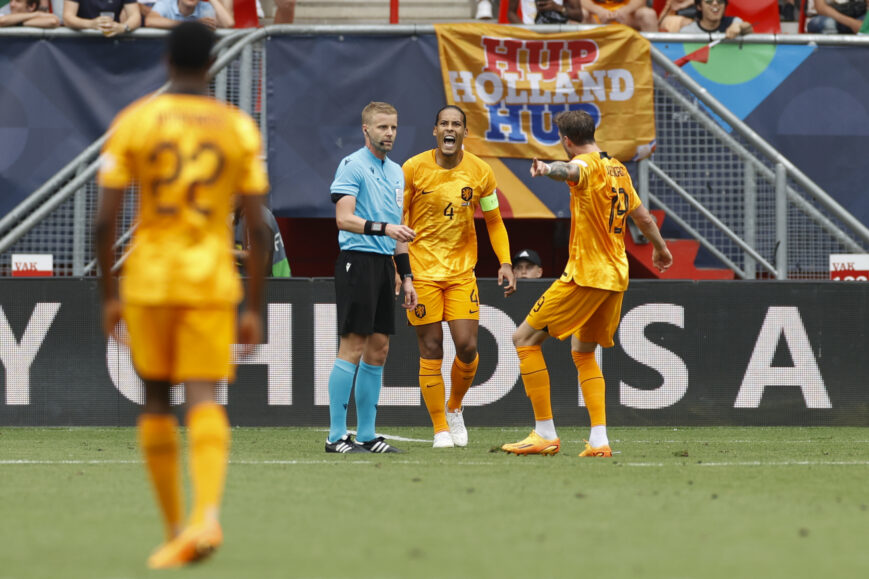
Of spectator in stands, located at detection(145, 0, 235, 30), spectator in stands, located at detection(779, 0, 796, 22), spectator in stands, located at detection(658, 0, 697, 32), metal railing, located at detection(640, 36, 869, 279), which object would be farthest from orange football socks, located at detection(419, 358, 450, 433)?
Answer: spectator in stands, located at detection(779, 0, 796, 22)

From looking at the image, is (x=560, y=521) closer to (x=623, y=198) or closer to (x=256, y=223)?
(x=256, y=223)

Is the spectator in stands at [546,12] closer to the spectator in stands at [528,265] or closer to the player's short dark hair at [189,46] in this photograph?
the spectator in stands at [528,265]

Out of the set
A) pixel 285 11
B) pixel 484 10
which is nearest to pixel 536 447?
pixel 285 11

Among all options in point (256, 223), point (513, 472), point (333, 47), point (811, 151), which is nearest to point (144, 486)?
point (513, 472)

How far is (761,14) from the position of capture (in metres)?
13.8

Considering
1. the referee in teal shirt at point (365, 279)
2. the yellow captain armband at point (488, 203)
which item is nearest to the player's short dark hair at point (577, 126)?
the referee in teal shirt at point (365, 279)

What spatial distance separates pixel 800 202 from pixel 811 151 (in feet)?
4.11

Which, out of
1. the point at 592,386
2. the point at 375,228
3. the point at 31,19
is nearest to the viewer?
the point at 375,228

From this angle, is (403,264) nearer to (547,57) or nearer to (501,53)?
(501,53)

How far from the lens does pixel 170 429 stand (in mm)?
4336

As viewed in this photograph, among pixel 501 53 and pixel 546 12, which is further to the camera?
pixel 546 12

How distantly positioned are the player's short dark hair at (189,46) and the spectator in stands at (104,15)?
8.86m

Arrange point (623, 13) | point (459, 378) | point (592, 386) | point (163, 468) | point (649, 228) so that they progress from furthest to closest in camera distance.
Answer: point (623, 13) → point (459, 378) → point (649, 228) → point (592, 386) → point (163, 468)

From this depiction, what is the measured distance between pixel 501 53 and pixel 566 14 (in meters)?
1.52
